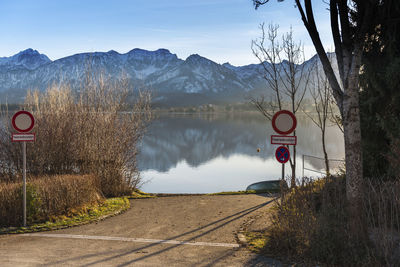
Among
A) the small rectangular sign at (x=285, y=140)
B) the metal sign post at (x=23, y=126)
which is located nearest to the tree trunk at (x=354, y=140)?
the small rectangular sign at (x=285, y=140)

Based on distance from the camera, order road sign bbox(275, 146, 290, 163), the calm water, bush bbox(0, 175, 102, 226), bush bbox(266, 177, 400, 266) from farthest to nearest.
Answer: the calm water < bush bbox(0, 175, 102, 226) < road sign bbox(275, 146, 290, 163) < bush bbox(266, 177, 400, 266)

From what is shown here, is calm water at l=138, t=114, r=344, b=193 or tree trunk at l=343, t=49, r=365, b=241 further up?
tree trunk at l=343, t=49, r=365, b=241

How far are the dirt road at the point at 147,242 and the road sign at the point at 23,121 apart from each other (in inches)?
103

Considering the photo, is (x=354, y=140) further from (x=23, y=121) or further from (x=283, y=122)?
(x=23, y=121)

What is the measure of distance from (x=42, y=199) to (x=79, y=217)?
1.06 meters

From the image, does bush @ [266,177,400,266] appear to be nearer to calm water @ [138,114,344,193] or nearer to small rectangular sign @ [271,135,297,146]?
small rectangular sign @ [271,135,297,146]

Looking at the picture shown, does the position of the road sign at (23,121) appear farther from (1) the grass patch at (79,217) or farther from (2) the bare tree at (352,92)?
(2) the bare tree at (352,92)

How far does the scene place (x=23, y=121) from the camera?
9.04 metres

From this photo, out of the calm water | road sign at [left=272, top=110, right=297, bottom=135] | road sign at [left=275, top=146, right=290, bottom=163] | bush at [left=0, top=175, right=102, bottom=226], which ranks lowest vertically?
the calm water

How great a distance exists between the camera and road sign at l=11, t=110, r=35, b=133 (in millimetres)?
8938

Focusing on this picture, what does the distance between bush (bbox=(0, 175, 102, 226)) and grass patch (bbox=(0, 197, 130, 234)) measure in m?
0.20

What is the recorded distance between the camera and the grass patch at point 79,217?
8617mm

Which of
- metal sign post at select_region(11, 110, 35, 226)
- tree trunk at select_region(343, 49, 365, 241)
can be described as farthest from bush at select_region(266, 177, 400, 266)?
metal sign post at select_region(11, 110, 35, 226)

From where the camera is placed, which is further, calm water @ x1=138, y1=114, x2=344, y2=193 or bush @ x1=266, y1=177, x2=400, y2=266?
calm water @ x1=138, y1=114, x2=344, y2=193
